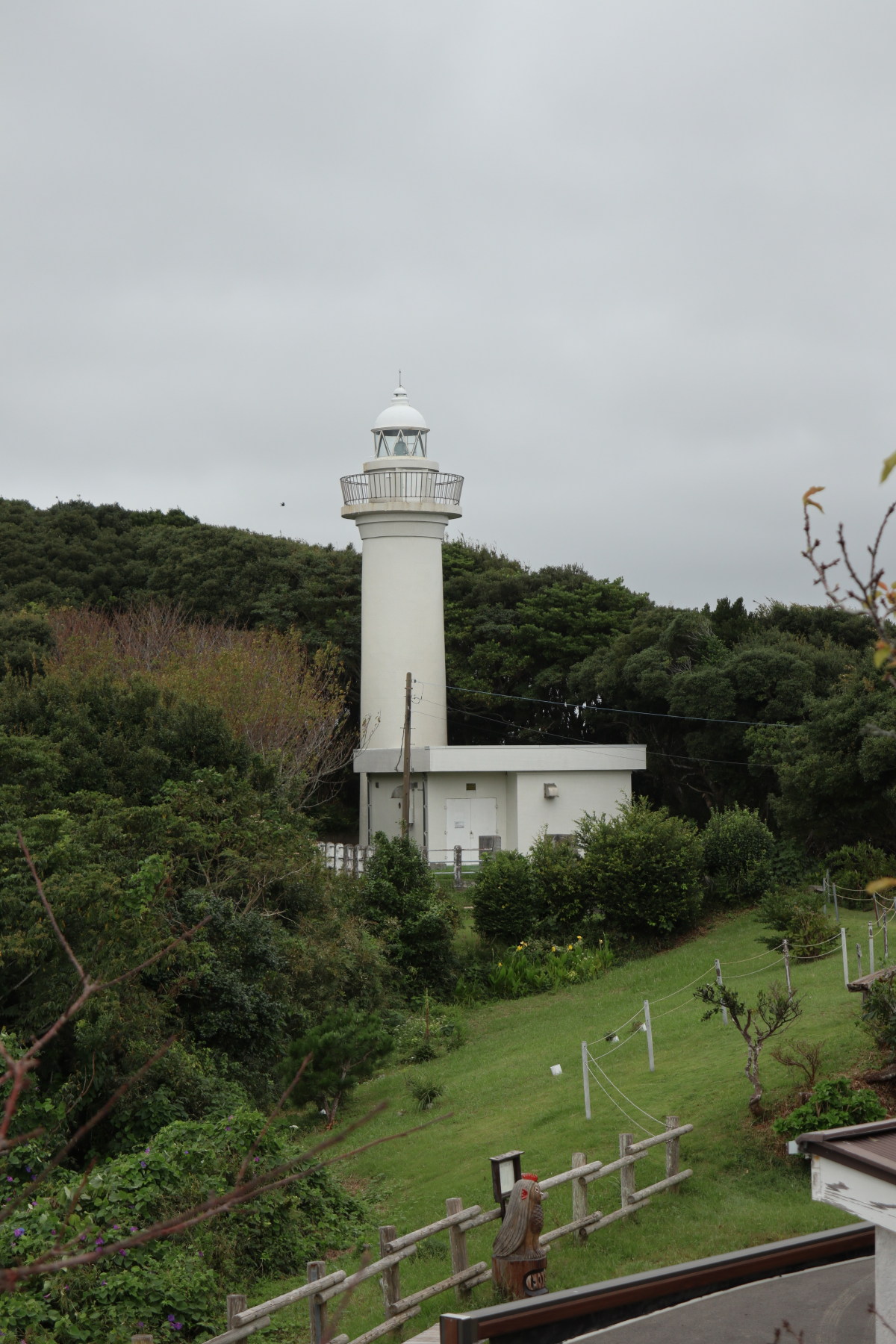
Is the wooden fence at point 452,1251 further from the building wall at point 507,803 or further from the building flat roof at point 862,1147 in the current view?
the building wall at point 507,803

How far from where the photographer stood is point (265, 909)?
60.8 feet

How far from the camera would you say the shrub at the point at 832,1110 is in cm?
1086

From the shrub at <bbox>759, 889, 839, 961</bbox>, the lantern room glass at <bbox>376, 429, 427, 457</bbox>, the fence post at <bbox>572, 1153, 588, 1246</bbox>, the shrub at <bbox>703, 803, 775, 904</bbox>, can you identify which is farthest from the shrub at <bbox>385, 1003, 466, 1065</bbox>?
the lantern room glass at <bbox>376, 429, 427, 457</bbox>

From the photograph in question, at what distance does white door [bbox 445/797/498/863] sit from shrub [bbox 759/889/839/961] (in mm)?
10968

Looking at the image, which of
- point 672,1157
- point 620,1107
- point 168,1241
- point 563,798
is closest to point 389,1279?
point 168,1241

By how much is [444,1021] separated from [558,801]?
11320mm

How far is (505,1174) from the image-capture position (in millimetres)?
9797

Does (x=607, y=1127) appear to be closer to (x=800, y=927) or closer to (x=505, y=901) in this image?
(x=800, y=927)

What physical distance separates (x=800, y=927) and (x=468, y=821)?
12.6 meters

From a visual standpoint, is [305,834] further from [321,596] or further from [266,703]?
[321,596]

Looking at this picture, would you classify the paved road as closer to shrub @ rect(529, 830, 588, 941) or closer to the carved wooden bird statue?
the carved wooden bird statue

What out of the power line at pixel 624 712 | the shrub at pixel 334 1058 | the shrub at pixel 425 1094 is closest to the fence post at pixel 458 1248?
the shrub at pixel 334 1058

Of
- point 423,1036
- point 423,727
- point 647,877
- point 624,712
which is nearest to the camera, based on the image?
point 423,1036

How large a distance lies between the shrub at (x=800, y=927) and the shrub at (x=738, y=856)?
3281 millimetres
